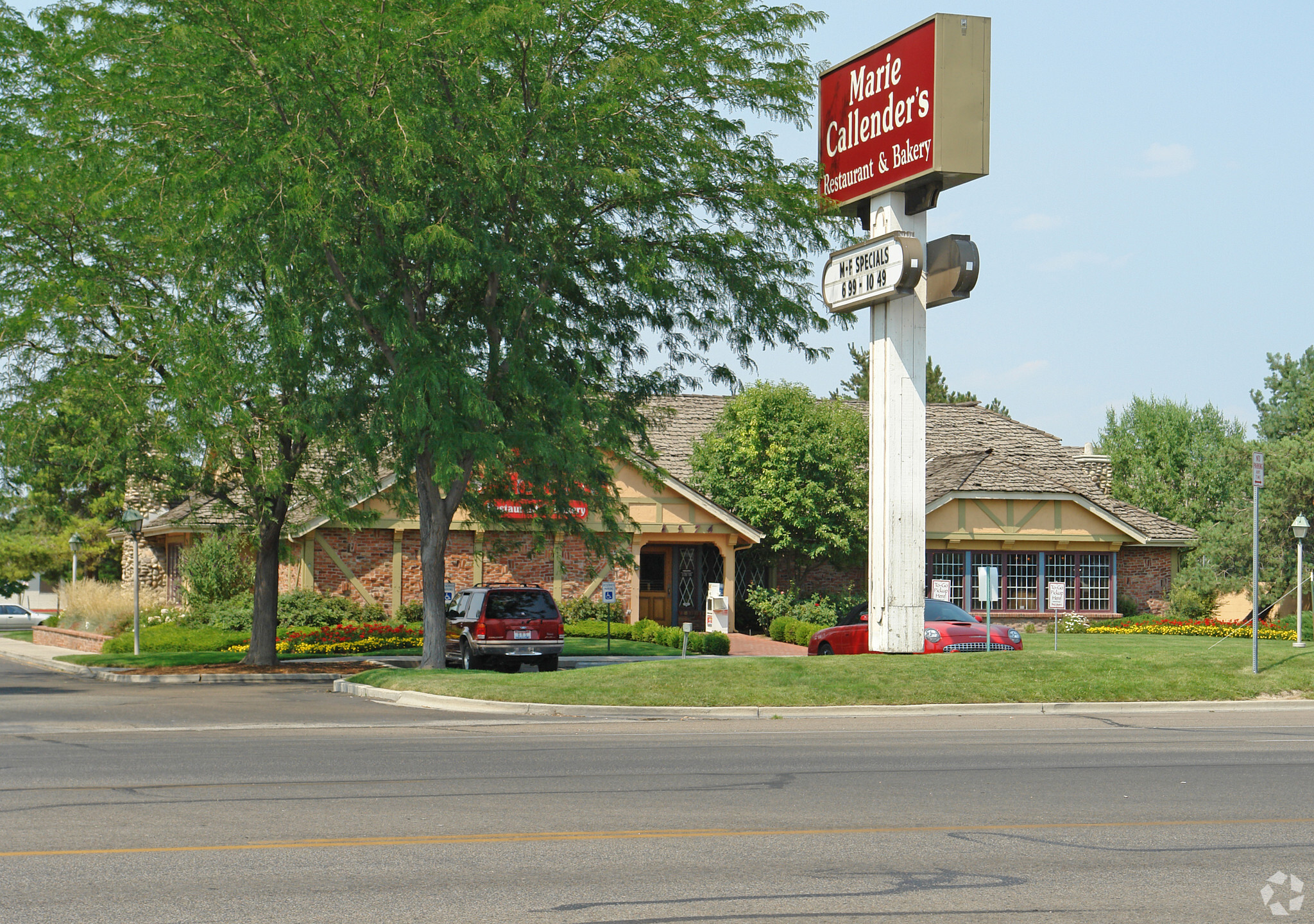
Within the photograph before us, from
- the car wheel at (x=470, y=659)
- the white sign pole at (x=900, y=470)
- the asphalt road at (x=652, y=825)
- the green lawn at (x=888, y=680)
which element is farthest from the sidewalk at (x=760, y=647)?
the asphalt road at (x=652, y=825)

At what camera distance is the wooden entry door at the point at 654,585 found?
128ft

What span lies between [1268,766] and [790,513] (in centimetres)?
2458

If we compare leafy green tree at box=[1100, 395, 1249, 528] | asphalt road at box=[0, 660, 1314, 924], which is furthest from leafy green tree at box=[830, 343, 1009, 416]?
asphalt road at box=[0, 660, 1314, 924]

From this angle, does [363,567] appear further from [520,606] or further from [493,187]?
[493,187]

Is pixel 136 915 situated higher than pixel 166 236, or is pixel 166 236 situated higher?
pixel 166 236

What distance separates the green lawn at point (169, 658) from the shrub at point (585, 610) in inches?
243

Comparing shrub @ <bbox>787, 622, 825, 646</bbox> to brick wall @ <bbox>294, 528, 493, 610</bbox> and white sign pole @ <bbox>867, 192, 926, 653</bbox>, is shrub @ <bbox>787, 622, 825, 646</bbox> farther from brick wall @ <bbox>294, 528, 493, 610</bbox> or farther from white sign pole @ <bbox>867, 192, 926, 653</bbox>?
white sign pole @ <bbox>867, 192, 926, 653</bbox>

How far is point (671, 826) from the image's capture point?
8.91 meters

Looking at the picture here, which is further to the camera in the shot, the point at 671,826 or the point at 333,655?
the point at 333,655

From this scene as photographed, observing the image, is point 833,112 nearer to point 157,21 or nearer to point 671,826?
point 157,21

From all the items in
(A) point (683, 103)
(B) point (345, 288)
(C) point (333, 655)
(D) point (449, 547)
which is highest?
(A) point (683, 103)

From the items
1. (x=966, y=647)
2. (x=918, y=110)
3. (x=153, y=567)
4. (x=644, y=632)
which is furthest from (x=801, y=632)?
(x=153, y=567)

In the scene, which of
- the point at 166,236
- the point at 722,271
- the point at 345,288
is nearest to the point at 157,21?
the point at 166,236

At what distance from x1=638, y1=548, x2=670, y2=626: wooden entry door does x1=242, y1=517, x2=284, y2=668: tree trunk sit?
1361cm
